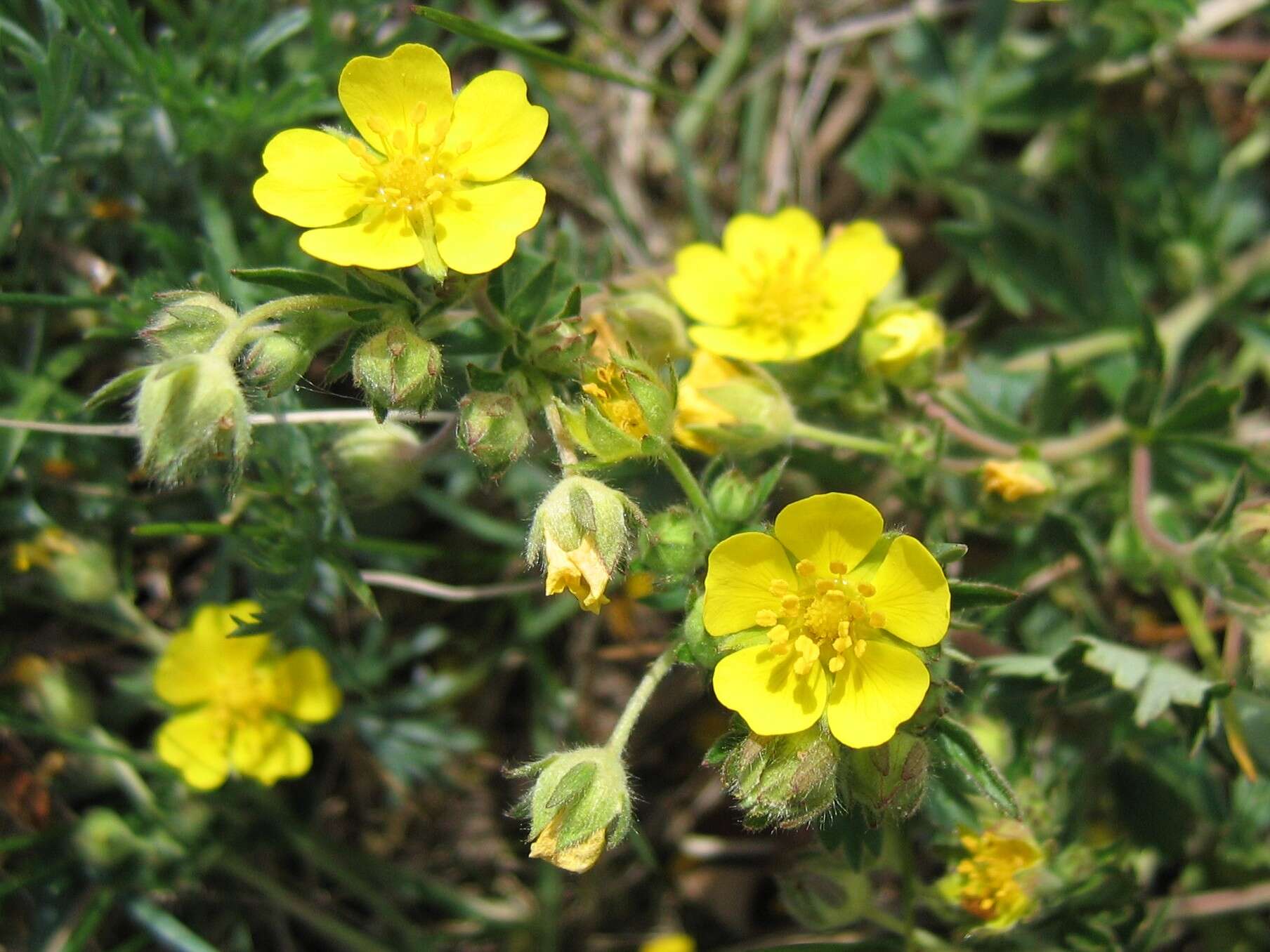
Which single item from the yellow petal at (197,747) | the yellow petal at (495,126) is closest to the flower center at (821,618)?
the yellow petal at (495,126)

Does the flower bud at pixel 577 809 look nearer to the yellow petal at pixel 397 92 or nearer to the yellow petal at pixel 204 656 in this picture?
the yellow petal at pixel 204 656

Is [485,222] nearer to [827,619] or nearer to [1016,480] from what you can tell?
[827,619]

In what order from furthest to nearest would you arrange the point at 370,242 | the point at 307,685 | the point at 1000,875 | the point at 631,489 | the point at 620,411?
the point at 307,685 < the point at 631,489 < the point at 1000,875 < the point at 620,411 < the point at 370,242

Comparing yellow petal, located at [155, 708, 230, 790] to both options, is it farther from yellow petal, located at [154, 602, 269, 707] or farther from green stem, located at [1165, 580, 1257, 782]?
green stem, located at [1165, 580, 1257, 782]

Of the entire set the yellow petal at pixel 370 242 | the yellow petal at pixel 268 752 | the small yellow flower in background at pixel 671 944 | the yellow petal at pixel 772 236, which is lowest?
the small yellow flower in background at pixel 671 944

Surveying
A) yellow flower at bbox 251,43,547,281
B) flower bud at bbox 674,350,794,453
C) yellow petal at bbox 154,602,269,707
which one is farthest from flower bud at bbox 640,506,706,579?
yellow petal at bbox 154,602,269,707

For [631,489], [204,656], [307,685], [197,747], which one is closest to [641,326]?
[631,489]
